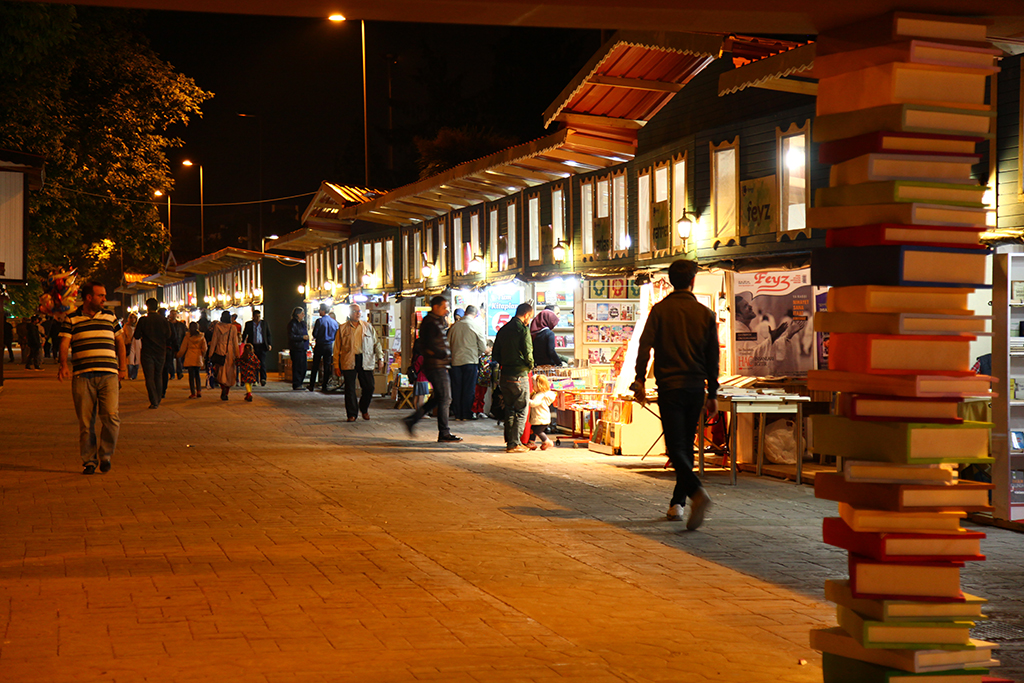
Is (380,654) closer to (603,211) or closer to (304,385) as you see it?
(603,211)

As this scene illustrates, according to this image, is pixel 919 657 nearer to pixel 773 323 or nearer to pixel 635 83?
pixel 773 323

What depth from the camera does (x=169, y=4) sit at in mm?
4105

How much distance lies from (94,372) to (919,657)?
31.5 ft

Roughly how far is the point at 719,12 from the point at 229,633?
3.84 metres

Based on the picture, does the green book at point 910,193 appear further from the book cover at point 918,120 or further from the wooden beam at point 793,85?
the wooden beam at point 793,85

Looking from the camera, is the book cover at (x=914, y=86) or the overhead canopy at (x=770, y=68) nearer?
the book cover at (x=914, y=86)

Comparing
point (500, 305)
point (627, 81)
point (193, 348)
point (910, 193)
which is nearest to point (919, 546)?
point (910, 193)

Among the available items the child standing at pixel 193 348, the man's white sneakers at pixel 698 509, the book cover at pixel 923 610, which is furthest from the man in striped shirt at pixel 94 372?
the child standing at pixel 193 348

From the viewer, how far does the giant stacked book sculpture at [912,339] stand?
14.6ft

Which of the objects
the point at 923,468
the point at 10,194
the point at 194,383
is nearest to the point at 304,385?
the point at 194,383

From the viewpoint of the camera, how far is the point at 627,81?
585 inches

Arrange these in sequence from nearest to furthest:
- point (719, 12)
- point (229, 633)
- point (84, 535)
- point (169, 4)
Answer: point (169, 4), point (719, 12), point (229, 633), point (84, 535)

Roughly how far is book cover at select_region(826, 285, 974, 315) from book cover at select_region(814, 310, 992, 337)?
0.12 ft

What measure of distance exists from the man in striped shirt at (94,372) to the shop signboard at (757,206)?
792cm
